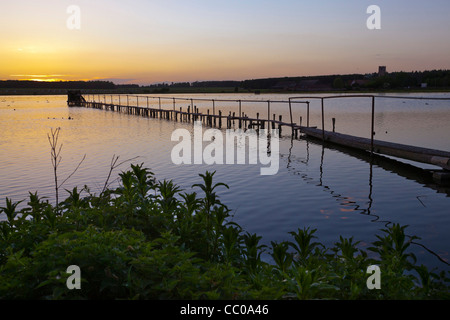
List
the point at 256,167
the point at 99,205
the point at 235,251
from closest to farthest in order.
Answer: the point at 235,251
the point at 99,205
the point at 256,167

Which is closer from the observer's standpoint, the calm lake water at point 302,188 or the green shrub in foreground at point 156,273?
the green shrub in foreground at point 156,273

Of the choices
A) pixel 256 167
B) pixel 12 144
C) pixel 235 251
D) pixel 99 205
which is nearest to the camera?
pixel 235 251

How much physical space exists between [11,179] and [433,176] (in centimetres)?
1934

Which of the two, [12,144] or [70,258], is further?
[12,144]

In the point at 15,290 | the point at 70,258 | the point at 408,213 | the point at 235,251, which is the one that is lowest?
the point at 408,213

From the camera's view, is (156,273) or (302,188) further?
(302,188)

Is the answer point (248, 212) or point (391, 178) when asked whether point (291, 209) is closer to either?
point (248, 212)

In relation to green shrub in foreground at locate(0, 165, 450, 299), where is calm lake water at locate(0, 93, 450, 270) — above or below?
below

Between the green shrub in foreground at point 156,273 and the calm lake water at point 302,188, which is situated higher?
the green shrub in foreground at point 156,273

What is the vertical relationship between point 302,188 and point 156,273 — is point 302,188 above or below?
below

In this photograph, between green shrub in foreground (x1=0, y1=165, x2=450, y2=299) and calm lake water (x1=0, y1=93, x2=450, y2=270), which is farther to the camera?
calm lake water (x1=0, y1=93, x2=450, y2=270)

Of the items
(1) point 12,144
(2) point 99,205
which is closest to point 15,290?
(2) point 99,205

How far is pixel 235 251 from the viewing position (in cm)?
541
